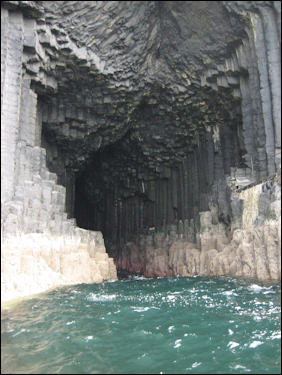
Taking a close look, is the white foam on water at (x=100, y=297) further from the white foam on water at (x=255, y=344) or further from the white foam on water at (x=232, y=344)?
the white foam on water at (x=255, y=344)

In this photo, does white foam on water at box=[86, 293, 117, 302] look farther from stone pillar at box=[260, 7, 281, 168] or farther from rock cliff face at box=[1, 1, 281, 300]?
stone pillar at box=[260, 7, 281, 168]

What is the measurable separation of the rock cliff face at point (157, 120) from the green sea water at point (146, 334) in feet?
14.8

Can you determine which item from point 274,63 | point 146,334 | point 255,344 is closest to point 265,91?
point 274,63

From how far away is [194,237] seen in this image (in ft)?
78.6

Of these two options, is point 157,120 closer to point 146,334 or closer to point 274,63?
point 274,63

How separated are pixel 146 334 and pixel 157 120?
20.9m

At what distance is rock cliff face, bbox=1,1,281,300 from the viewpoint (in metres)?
17.3

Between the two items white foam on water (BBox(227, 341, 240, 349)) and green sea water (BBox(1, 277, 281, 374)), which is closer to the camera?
green sea water (BBox(1, 277, 281, 374))

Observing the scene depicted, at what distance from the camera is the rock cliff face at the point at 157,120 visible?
17.3 m

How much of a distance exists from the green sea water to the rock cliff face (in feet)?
→ 14.8

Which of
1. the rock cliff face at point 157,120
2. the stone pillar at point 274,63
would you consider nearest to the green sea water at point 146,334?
the rock cliff face at point 157,120

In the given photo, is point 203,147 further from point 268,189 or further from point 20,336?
point 20,336

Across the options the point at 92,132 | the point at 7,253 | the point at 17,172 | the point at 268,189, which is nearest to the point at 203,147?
the point at 92,132

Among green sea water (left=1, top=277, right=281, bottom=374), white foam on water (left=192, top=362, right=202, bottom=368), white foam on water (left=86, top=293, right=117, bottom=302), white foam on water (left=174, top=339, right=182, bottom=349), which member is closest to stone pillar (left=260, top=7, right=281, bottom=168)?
green sea water (left=1, top=277, right=281, bottom=374)
